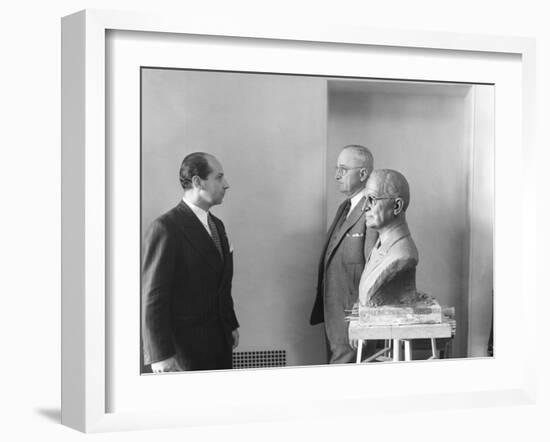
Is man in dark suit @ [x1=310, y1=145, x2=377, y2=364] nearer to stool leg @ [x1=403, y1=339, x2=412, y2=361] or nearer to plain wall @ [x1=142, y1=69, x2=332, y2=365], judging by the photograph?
plain wall @ [x1=142, y1=69, x2=332, y2=365]

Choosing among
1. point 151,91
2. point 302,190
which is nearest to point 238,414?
point 302,190

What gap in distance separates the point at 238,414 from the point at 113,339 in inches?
21.9

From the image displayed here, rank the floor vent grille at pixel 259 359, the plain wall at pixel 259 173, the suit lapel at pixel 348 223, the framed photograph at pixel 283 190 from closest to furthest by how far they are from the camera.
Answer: the framed photograph at pixel 283 190 < the plain wall at pixel 259 173 < the floor vent grille at pixel 259 359 < the suit lapel at pixel 348 223

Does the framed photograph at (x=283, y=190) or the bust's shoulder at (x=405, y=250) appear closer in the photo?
the framed photograph at (x=283, y=190)

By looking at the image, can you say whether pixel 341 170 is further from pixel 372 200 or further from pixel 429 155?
pixel 429 155

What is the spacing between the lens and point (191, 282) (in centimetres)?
436

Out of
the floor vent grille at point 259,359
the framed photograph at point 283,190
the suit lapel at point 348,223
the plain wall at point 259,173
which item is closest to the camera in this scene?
the framed photograph at point 283,190

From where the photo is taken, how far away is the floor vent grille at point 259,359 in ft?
14.6

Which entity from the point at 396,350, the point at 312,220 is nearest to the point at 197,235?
the point at 312,220

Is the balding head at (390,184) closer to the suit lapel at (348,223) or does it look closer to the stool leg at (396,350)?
the suit lapel at (348,223)

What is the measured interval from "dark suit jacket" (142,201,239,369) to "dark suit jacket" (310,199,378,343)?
371mm

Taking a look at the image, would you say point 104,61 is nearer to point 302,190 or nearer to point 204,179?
point 204,179

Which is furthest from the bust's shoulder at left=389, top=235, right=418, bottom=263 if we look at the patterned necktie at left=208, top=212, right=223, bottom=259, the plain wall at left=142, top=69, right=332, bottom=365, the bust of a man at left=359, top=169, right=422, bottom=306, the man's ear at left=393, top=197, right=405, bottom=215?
the patterned necktie at left=208, top=212, right=223, bottom=259

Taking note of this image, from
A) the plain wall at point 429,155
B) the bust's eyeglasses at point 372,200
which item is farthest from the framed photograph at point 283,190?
the bust's eyeglasses at point 372,200
